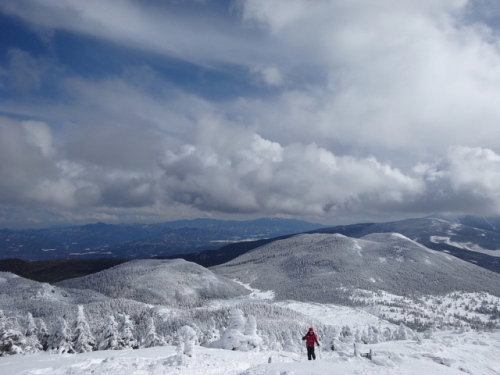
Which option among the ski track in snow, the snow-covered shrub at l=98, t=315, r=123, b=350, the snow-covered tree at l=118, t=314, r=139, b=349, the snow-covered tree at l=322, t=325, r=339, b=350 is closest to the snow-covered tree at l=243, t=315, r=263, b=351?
the ski track in snow

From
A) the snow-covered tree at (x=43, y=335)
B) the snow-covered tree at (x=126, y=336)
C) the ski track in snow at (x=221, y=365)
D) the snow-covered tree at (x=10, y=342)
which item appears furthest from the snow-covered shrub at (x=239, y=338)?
the snow-covered tree at (x=43, y=335)

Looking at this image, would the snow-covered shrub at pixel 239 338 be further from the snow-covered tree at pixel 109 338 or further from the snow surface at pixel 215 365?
the snow-covered tree at pixel 109 338

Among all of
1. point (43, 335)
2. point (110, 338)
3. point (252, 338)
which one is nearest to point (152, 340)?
point (110, 338)

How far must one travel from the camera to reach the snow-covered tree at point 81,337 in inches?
2077

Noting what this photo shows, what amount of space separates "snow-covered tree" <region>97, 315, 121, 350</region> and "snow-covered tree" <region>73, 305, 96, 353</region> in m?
2.14

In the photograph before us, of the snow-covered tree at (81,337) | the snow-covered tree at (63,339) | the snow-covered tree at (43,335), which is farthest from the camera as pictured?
the snow-covered tree at (43,335)

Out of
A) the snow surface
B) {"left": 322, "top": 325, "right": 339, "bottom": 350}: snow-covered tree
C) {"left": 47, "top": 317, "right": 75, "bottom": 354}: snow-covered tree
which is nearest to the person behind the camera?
the snow surface

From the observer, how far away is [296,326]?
425ft

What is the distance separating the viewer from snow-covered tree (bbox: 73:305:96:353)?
52.8 meters

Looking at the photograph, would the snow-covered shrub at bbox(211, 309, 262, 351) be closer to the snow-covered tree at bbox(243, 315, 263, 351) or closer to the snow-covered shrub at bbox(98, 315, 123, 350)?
the snow-covered tree at bbox(243, 315, 263, 351)

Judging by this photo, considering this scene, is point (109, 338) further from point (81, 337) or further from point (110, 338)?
point (81, 337)

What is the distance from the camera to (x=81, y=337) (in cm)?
5344

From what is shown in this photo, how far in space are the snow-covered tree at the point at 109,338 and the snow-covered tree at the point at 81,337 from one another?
7.02 ft

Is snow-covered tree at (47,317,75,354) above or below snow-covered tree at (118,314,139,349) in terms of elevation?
above
